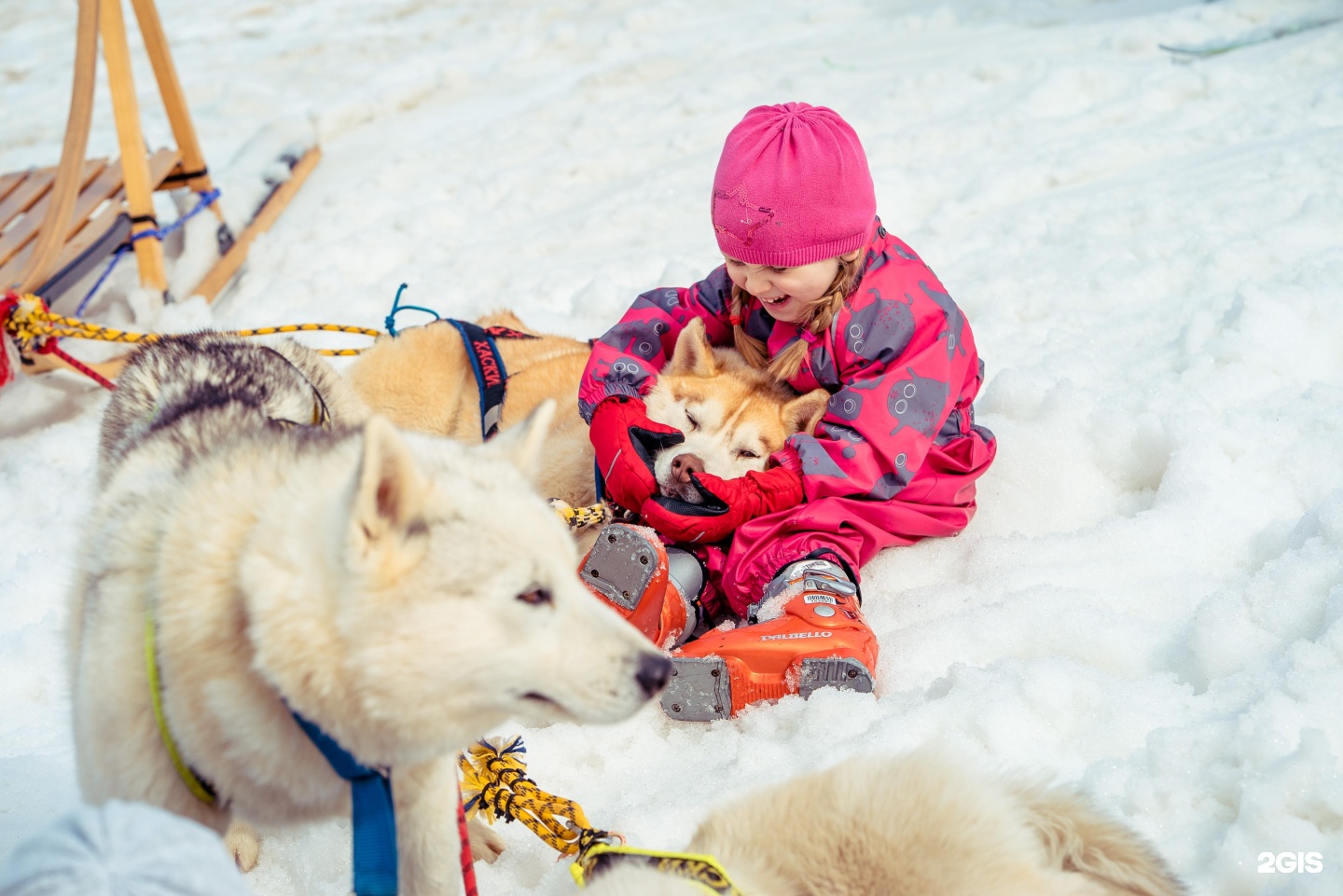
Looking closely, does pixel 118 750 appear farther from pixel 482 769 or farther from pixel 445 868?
pixel 482 769

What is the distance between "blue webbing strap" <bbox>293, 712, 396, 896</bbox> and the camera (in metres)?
1.43

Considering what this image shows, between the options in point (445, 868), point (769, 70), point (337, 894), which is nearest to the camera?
point (445, 868)

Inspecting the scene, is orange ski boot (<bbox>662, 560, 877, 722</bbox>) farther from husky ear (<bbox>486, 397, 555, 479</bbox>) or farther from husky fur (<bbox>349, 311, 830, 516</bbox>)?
husky ear (<bbox>486, 397, 555, 479</bbox>)

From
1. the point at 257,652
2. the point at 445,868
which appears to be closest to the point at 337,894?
the point at 445,868

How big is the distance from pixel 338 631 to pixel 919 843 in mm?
936

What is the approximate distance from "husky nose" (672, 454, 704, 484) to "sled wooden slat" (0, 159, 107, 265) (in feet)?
13.2

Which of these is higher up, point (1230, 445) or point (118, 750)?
point (118, 750)

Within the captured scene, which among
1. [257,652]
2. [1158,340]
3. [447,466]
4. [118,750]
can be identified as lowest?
[1158,340]

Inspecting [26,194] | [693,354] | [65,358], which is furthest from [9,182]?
[693,354]

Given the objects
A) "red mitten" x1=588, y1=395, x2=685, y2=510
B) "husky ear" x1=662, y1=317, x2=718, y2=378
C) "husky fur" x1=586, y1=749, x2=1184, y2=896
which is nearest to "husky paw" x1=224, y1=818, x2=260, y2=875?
"husky fur" x1=586, y1=749, x2=1184, y2=896

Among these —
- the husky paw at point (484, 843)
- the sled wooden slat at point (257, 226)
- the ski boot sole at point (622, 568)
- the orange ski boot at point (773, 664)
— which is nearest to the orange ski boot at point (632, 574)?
the ski boot sole at point (622, 568)

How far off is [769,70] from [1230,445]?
18.4 feet

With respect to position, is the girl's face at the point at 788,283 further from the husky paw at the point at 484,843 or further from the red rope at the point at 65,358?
the red rope at the point at 65,358

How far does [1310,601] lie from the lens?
2.30 meters
